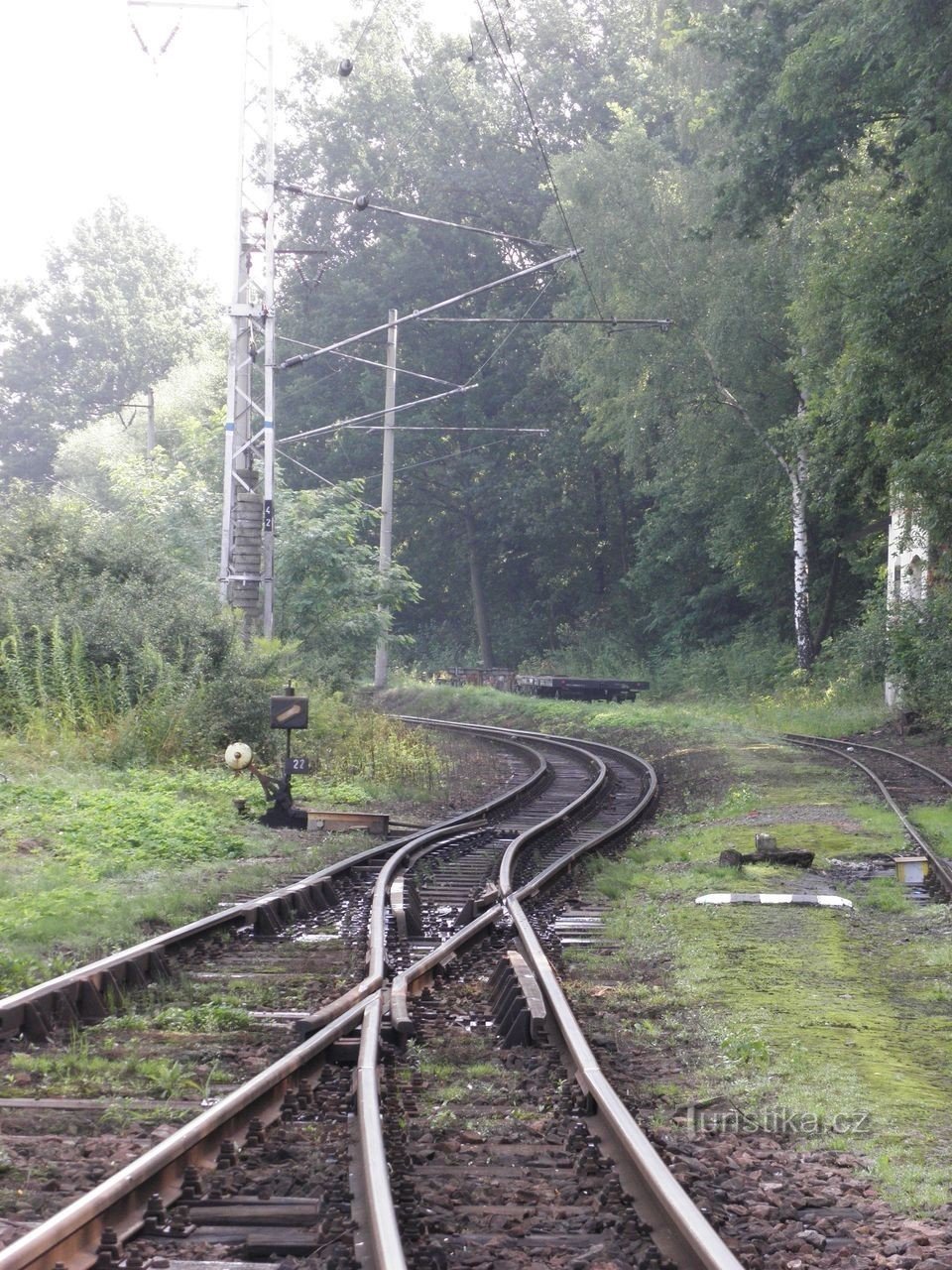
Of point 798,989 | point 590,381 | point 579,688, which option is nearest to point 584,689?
point 579,688

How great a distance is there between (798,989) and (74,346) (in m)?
97.8

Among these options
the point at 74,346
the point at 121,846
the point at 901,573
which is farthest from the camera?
the point at 74,346

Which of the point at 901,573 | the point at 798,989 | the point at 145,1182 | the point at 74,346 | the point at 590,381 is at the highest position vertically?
the point at 74,346

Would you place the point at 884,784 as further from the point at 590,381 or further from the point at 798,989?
the point at 590,381

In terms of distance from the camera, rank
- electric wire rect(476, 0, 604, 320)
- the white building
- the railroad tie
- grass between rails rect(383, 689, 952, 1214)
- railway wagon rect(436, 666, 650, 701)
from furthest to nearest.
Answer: railway wagon rect(436, 666, 650, 701) < the white building < electric wire rect(476, 0, 604, 320) < the railroad tie < grass between rails rect(383, 689, 952, 1214)

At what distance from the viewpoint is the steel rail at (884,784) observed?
448 inches

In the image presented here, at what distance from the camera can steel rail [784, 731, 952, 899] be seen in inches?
448

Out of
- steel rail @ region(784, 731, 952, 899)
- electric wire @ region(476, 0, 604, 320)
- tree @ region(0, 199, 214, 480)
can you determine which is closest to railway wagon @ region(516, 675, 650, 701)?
electric wire @ region(476, 0, 604, 320)

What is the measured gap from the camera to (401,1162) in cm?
480

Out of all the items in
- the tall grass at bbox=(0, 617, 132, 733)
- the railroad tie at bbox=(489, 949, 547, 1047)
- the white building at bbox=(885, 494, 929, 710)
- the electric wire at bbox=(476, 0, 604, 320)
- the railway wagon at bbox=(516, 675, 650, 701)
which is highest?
the electric wire at bbox=(476, 0, 604, 320)

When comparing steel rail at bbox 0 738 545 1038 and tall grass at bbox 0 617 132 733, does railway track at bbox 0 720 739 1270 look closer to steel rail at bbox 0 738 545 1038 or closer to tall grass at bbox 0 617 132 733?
steel rail at bbox 0 738 545 1038

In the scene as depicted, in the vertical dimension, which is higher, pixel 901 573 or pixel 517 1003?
pixel 901 573

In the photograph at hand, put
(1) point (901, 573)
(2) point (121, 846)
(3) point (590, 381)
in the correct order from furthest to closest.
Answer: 1. (3) point (590, 381)
2. (1) point (901, 573)
3. (2) point (121, 846)

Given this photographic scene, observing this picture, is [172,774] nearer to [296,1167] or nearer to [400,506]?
[296,1167]
